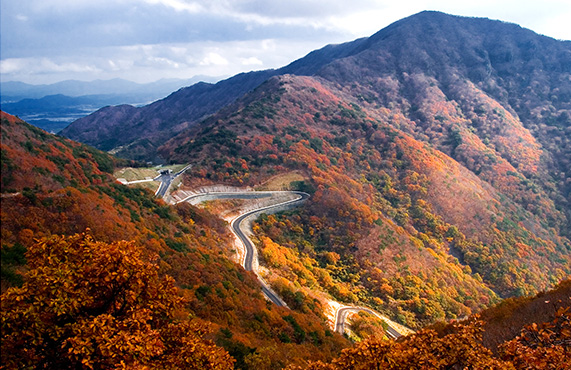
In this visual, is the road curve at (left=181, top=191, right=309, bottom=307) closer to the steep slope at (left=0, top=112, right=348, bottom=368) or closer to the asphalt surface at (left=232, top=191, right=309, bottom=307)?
the asphalt surface at (left=232, top=191, right=309, bottom=307)

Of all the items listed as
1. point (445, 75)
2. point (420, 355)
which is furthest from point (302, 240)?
point (445, 75)

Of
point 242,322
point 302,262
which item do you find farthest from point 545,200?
point 242,322

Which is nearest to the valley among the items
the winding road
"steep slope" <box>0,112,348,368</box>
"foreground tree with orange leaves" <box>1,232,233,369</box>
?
"foreground tree with orange leaves" <box>1,232,233,369</box>

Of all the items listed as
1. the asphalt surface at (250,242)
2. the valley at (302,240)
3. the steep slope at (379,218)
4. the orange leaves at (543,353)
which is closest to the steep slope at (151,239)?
the valley at (302,240)

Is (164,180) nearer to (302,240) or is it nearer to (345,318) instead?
(302,240)

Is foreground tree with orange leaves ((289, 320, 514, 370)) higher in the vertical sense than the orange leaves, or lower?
lower

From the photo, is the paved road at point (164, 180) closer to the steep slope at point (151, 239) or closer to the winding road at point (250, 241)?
the winding road at point (250, 241)

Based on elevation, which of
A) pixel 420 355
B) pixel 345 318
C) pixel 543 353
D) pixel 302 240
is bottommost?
pixel 345 318
